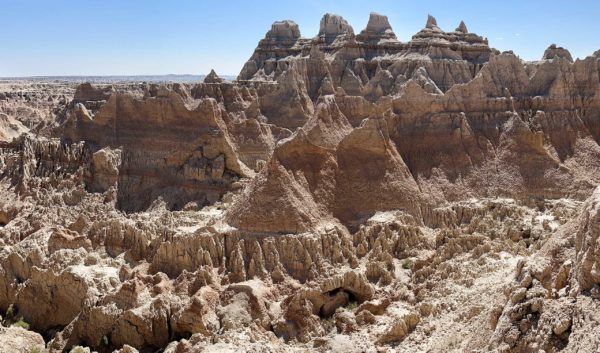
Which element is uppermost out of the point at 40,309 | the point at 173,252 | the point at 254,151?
the point at 254,151

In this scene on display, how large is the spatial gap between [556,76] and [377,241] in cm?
1808

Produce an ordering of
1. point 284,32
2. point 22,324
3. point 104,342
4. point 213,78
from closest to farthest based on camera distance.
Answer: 1. point 104,342
2. point 22,324
3. point 213,78
4. point 284,32

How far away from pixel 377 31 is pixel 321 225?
1983 inches

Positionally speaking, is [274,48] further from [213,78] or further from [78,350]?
[78,350]

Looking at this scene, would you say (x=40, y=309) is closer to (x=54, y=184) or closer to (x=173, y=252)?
(x=173, y=252)

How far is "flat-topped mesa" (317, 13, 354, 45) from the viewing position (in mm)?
77750

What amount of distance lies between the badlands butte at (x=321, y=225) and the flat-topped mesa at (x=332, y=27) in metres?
34.7

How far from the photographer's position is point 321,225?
89.7ft

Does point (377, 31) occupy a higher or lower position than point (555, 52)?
higher

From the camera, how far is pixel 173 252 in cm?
2717

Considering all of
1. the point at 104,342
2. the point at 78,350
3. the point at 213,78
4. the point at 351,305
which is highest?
the point at 213,78

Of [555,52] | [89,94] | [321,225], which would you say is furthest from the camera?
[555,52]

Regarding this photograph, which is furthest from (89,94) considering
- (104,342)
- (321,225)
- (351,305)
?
(351,305)

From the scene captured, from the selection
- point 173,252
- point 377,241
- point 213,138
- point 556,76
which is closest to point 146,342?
point 173,252
